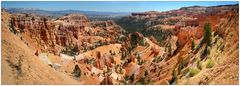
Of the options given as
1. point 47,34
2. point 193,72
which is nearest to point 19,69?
point 193,72

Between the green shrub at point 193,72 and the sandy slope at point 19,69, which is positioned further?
the green shrub at point 193,72

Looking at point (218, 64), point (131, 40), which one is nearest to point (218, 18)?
point (218, 64)

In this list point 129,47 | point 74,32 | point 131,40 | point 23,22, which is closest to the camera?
point 23,22

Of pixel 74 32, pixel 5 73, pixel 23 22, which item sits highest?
pixel 5 73

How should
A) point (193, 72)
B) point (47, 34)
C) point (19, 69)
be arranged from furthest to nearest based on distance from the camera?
1. point (47, 34)
2. point (193, 72)
3. point (19, 69)

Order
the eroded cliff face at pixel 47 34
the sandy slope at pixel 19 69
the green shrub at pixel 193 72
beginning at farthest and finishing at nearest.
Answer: the eroded cliff face at pixel 47 34, the green shrub at pixel 193 72, the sandy slope at pixel 19 69

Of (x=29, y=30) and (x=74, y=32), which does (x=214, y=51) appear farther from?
(x=74, y=32)

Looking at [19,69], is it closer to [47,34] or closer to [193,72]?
[193,72]

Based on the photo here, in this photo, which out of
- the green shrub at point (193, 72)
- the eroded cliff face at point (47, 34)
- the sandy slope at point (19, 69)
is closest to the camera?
the sandy slope at point (19, 69)

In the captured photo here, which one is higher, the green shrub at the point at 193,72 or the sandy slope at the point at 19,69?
the sandy slope at the point at 19,69

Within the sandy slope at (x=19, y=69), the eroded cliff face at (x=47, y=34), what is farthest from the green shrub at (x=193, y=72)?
the eroded cliff face at (x=47, y=34)

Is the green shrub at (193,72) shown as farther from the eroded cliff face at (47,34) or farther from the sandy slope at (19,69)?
the eroded cliff face at (47,34)
